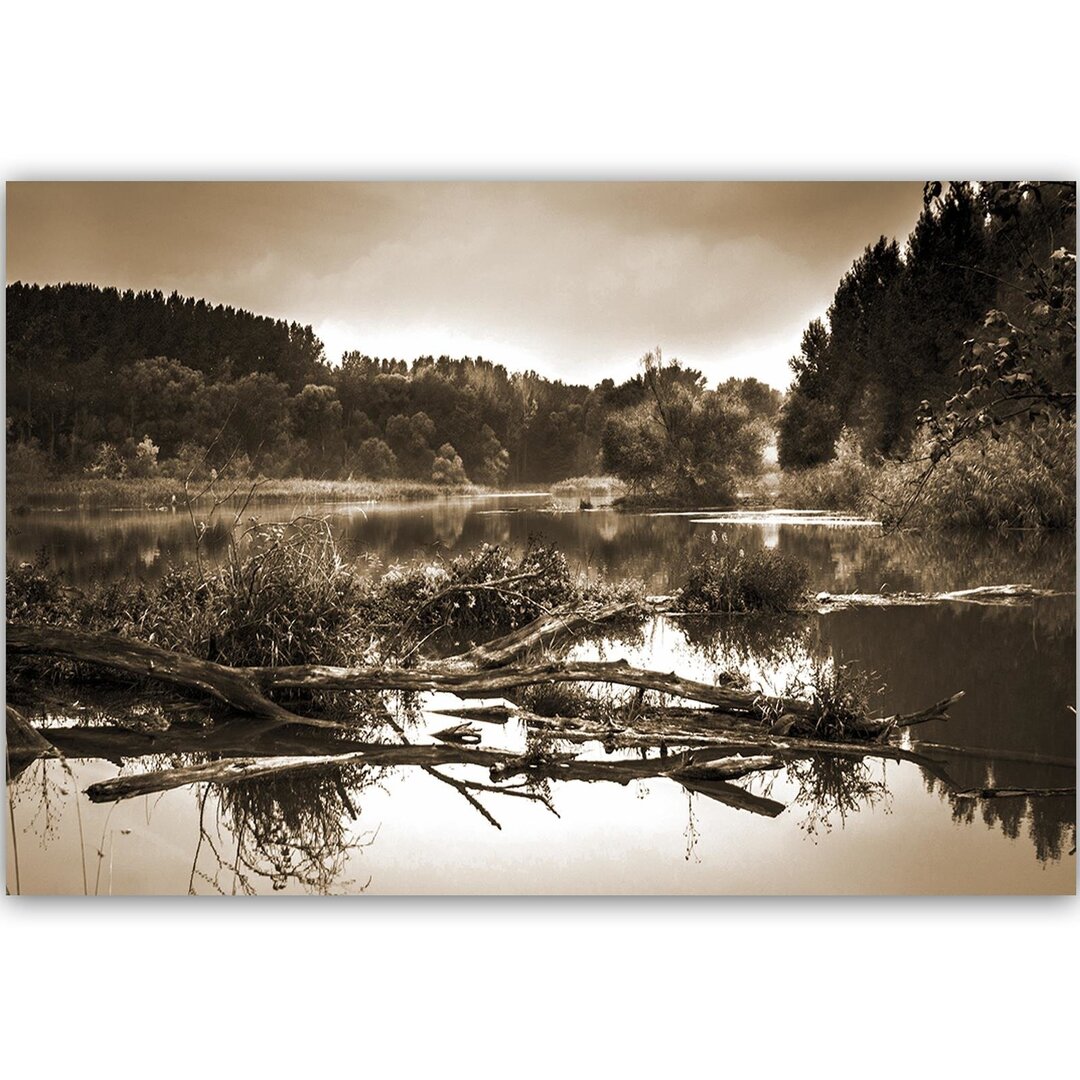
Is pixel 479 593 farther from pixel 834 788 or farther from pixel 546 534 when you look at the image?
pixel 834 788

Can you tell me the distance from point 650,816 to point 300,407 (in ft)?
7.32

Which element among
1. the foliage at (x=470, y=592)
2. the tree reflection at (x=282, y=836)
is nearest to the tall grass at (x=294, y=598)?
the foliage at (x=470, y=592)

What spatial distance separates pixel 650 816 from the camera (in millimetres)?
3412

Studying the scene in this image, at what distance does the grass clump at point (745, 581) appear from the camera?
157 inches

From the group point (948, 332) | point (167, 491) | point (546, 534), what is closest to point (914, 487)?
point (948, 332)

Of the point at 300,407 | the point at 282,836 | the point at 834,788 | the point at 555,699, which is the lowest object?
the point at 282,836

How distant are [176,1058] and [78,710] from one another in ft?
4.53

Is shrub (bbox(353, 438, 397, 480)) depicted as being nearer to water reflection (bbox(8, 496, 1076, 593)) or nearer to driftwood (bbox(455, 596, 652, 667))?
water reflection (bbox(8, 496, 1076, 593))
